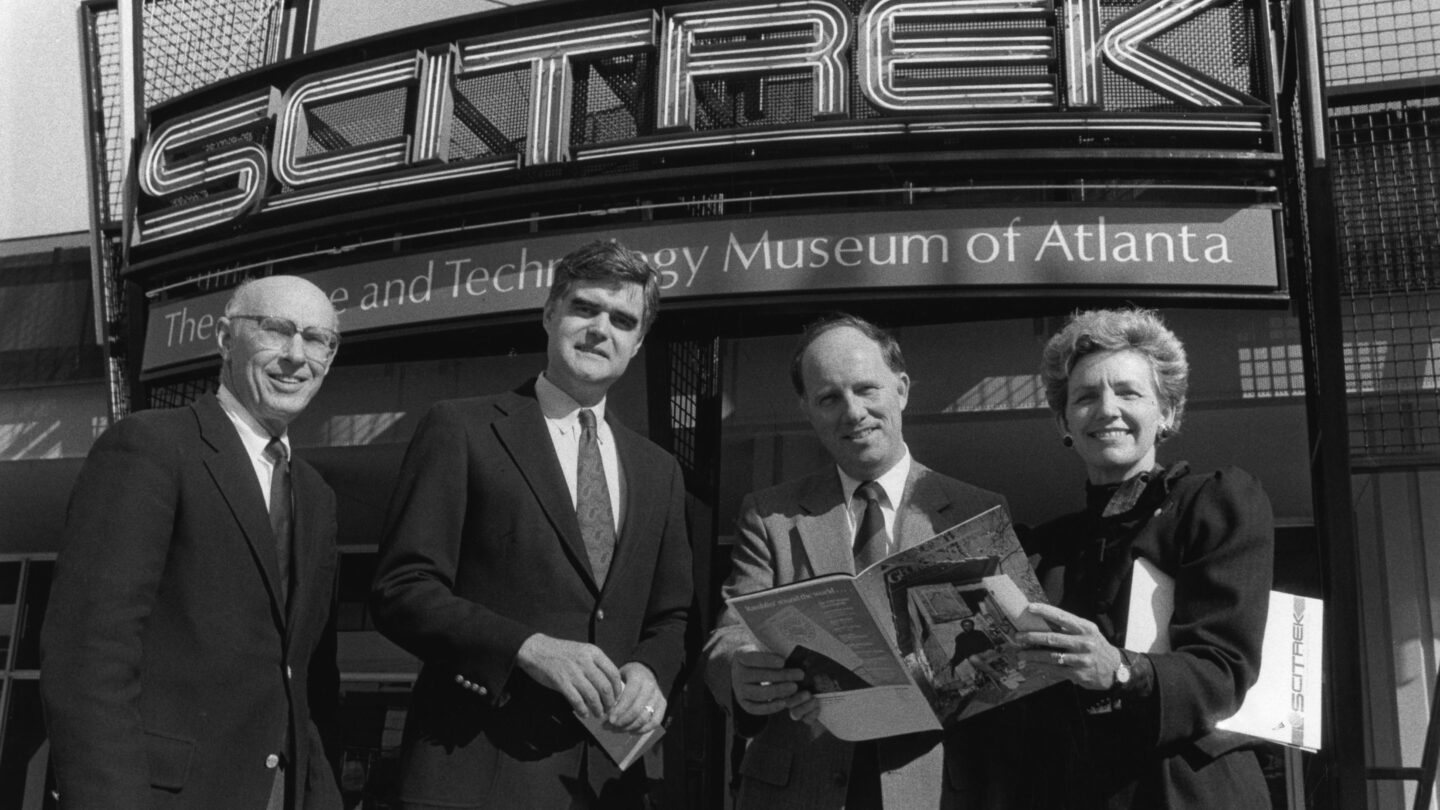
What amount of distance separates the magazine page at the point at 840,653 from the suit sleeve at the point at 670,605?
0.33 metres

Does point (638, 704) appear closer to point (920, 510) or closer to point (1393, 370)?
point (920, 510)

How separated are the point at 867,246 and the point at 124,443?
374 cm

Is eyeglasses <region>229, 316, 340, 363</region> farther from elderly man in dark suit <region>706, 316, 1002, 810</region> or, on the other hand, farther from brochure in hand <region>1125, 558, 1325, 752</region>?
brochure in hand <region>1125, 558, 1325, 752</region>

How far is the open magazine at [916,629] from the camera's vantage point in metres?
2.41

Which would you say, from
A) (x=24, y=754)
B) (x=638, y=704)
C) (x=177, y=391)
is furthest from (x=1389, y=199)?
(x=24, y=754)

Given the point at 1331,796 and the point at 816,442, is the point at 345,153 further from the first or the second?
the point at 1331,796

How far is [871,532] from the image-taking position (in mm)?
3047

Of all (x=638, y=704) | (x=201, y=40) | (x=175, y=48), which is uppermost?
(x=201, y=40)

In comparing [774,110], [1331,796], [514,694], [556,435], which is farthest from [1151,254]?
[514,694]

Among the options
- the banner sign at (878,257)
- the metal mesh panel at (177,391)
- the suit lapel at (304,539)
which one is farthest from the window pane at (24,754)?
the suit lapel at (304,539)

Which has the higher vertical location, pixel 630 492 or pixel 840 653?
pixel 630 492

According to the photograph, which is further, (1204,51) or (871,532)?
(1204,51)

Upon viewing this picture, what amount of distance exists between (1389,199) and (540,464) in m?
4.82

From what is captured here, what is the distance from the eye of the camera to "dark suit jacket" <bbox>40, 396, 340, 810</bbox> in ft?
8.32
